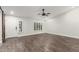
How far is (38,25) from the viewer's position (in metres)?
10.4

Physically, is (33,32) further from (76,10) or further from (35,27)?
(76,10)

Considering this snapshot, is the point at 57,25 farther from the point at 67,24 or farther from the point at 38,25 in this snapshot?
the point at 38,25

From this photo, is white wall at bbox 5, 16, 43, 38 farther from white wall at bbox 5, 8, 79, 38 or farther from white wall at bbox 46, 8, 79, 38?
white wall at bbox 46, 8, 79, 38

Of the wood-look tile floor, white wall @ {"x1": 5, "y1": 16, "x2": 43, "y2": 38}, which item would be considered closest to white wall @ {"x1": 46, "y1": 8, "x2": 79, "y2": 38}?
the wood-look tile floor

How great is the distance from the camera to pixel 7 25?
20.2ft

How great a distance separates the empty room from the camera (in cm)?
463

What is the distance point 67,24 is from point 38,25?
440 cm

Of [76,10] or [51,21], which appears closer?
[76,10]

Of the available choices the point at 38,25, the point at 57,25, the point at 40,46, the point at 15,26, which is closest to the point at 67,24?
the point at 57,25

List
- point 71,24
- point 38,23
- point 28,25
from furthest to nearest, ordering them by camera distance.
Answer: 1. point 38,23
2. point 28,25
3. point 71,24

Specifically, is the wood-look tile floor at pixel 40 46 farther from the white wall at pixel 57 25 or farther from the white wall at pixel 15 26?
the white wall at pixel 57 25
